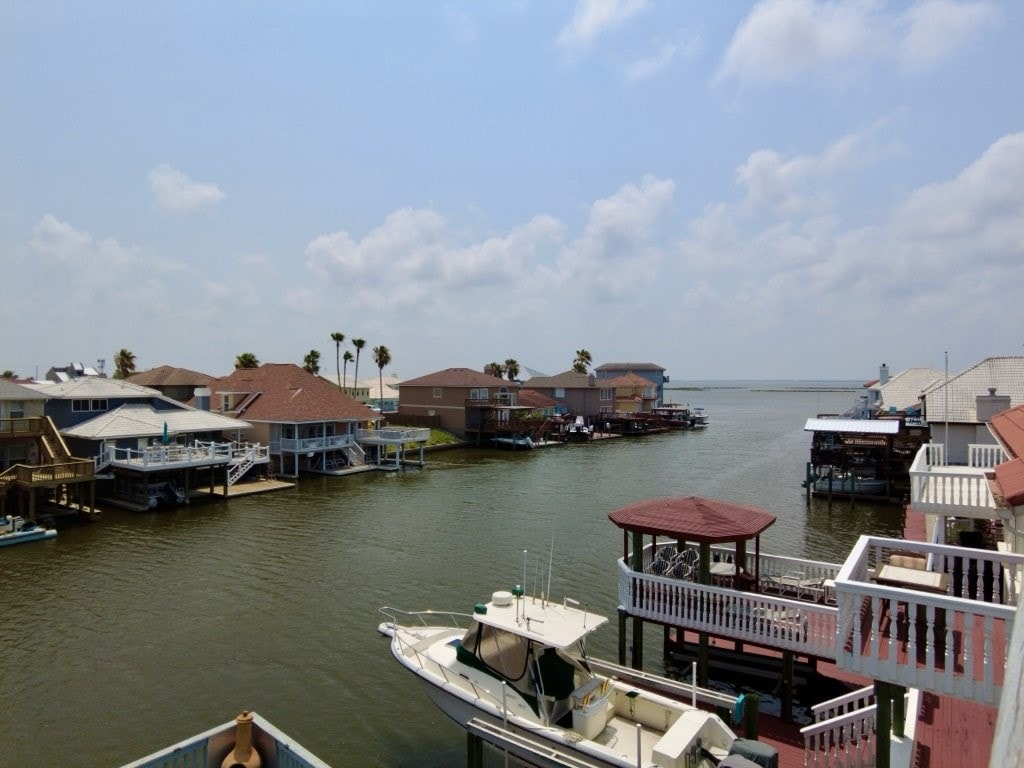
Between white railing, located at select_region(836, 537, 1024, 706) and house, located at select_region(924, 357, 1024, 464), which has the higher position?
house, located at select_region(924, 357, 1024, 464)

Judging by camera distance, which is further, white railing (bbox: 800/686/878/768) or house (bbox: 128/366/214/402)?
house (bbox: 128/366/214/402)

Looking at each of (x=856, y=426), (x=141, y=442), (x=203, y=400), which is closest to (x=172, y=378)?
(x=203, y=400)

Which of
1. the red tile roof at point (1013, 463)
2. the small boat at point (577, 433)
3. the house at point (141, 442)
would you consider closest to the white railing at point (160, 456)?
the house at point (141, 442)

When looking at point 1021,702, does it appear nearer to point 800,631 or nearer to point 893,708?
point 893,708

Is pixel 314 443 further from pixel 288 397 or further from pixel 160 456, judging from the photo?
pixel 160 456

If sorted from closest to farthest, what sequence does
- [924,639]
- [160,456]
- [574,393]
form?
[924,639] < [160,456] < [574,393]

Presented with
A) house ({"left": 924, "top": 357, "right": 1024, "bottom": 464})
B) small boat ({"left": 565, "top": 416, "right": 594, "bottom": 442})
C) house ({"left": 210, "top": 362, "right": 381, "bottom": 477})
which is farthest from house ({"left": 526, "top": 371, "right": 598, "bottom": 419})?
house ({"left": 924, "top": 357, "right": 1024, "bottom": 464})

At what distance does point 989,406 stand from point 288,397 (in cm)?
3914

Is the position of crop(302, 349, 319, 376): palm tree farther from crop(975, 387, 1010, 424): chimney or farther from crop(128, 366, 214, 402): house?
crop(975, 387, 1010, 424): chimney

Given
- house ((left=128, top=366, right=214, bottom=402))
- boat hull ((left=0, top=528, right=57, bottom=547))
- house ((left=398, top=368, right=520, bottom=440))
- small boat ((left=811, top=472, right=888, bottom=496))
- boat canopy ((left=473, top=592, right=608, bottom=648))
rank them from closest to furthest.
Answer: boat canopy ((left=473, top=592, right=608, bottom=648)) → boat hull ((left=0, top=528, right=57, bottom=547)) → small boat ((left=811, top=472, right=888, bottom=496)) → house ((left=128, top=366, right=214, bottom=402)) → house ((left=398, top=368, right=520, bottom=440))

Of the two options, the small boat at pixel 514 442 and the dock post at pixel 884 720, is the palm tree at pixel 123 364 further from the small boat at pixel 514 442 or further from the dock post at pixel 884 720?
the dock post at pixel 884 720

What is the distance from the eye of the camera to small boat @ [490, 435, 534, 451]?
6116cm

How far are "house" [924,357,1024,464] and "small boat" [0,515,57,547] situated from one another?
35302 mm

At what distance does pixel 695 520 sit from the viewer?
12.1 meters
